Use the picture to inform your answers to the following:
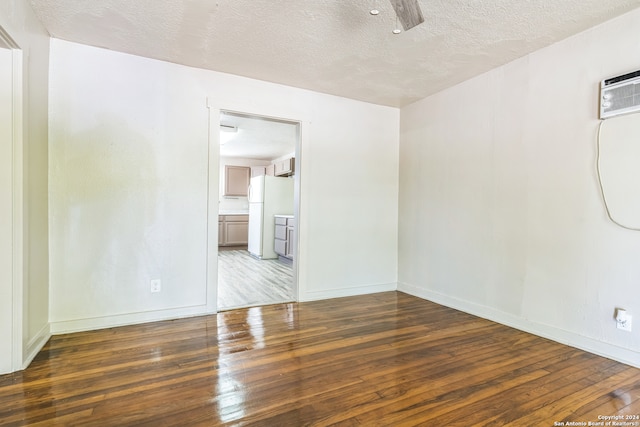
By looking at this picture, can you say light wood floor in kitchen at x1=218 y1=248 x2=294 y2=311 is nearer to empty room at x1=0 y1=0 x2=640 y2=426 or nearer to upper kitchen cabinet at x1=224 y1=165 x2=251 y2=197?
empty room at x1=0 y1=0 x2=640 y2=426

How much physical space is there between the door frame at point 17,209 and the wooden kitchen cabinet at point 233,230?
5700 mm

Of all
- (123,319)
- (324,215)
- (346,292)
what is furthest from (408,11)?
(123,319)

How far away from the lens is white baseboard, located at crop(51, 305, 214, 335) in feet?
8.39

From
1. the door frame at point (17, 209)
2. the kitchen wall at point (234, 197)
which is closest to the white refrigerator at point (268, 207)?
the kitchen wall at point (234, 197)

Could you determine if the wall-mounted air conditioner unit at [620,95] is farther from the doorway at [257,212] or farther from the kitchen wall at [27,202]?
the kitchen wall at [27,202]

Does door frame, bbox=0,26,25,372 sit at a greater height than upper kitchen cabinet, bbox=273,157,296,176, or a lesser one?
lesser

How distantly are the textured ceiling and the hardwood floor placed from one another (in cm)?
234

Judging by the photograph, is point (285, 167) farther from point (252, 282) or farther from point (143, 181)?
point (143, 181)

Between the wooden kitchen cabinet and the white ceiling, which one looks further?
the wooden kitchen cabinet

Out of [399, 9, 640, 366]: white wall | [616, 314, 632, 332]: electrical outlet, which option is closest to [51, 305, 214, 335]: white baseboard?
[399, 9, 640, 366]: white wall

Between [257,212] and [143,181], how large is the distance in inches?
152

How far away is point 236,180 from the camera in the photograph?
8234 millimetres

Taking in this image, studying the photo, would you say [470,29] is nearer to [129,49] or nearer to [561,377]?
[561,377]

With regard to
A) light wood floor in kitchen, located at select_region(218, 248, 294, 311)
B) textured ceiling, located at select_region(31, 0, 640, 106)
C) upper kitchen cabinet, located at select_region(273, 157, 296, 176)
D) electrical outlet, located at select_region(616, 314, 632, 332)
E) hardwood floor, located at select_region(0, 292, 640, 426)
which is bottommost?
light wood floor in kitchen, located at select_region(218, 248, 294, 311)
